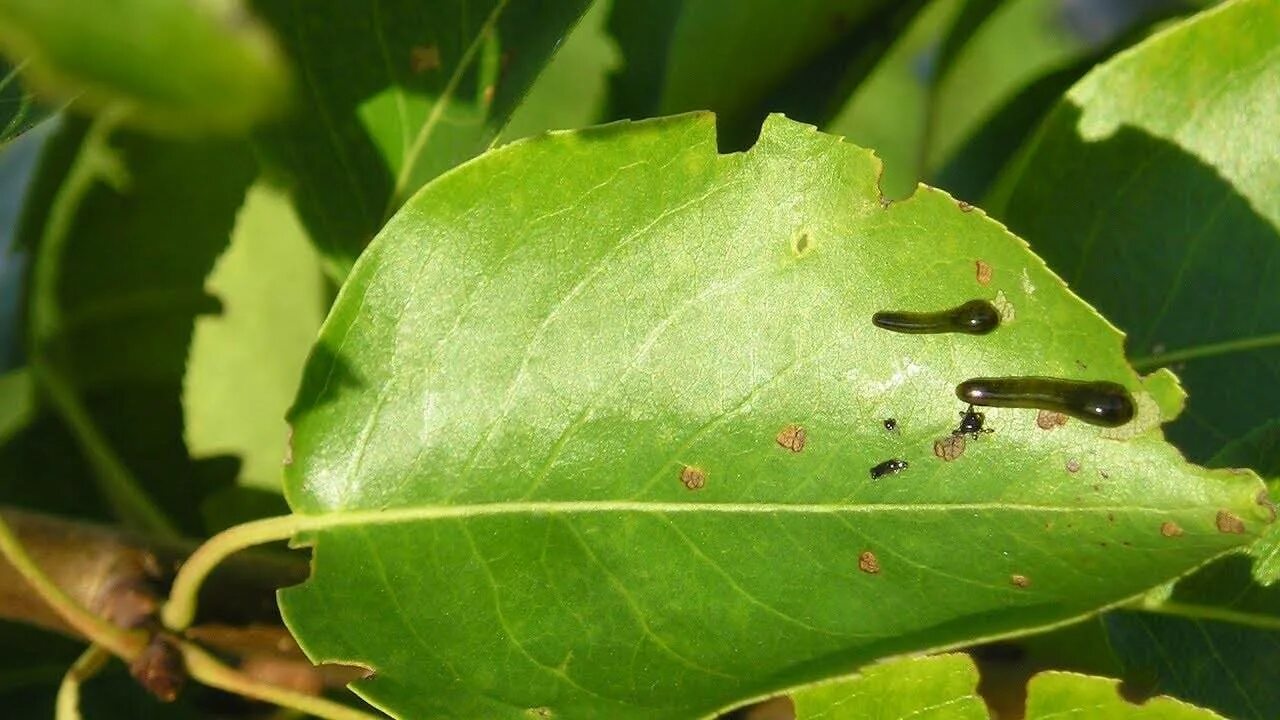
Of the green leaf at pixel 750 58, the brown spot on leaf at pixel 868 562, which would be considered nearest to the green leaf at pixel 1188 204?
the green leaf at pixel 750 58

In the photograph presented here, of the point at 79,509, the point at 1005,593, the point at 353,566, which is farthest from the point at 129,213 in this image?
the point at 1005,593

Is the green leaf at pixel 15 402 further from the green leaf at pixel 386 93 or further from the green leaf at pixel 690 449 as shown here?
the green leaf at pixel 690 449

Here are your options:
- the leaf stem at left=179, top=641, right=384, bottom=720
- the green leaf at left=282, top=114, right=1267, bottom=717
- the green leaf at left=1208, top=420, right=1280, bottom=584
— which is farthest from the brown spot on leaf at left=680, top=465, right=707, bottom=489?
the green leaf at left=1208, top=420, right=1280, bottom=584

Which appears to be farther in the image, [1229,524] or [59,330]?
[59,330]

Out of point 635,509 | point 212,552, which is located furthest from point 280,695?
point 635,509

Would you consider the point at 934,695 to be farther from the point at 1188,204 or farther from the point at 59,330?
the point at 59,330

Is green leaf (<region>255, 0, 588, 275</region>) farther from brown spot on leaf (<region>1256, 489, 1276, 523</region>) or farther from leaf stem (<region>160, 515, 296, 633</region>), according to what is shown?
brown spot on leaf (<region>1256, 489, 1276, 523</region>)
